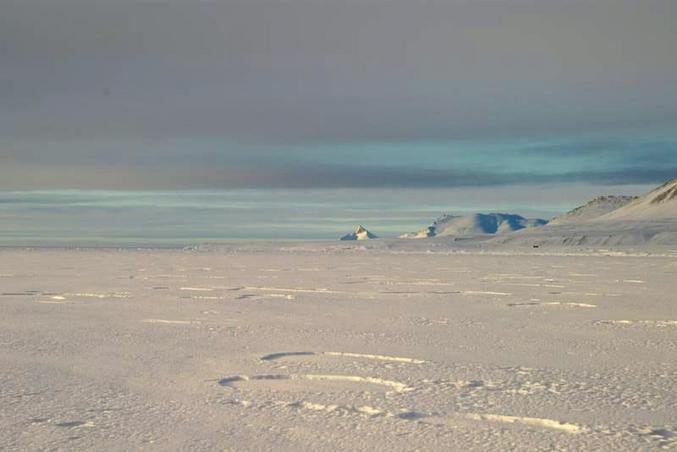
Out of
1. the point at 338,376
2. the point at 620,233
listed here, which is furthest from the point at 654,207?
the point at 338,376

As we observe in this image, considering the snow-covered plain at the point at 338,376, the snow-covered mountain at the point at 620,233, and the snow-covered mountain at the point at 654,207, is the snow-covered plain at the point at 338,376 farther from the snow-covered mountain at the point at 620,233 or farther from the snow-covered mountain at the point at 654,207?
the snow-covered mountain at the point at 654,207

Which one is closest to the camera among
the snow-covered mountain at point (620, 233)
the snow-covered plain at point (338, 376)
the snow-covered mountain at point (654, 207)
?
the snow-covered plain at point (338, 376)

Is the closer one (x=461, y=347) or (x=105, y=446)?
(x=105, y=446)

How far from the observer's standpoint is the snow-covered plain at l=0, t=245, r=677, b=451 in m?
4.65

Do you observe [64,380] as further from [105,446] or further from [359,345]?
[359,345]

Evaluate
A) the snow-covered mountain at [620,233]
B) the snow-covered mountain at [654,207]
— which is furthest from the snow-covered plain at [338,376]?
the snow-covered mountain at [654,207]

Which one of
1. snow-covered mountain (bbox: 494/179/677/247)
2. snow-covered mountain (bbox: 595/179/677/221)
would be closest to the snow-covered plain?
snow-covered mountain (bbox: 494/179/677/247)

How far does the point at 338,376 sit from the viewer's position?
255 inches

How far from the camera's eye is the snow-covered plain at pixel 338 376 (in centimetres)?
465

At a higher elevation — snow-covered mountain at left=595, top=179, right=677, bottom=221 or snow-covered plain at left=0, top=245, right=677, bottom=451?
snow-covered mountain at left=595, top=179, right=677, bottom=221

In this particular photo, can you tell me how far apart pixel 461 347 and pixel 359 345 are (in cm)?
115

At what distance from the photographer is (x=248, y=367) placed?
22.6ft

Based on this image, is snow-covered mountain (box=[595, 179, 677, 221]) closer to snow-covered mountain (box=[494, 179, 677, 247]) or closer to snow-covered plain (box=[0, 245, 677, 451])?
snow-covered mountain (box=[494, 179, 677, 247])

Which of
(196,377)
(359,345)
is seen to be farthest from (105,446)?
(359,345)
